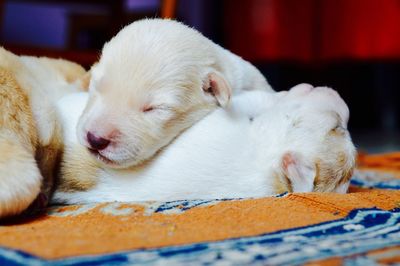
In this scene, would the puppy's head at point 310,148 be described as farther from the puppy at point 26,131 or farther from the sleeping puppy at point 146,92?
the puppy at point 26,131

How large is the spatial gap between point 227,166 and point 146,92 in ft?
1.00

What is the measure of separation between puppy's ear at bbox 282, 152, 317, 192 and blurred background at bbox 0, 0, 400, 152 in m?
3.59

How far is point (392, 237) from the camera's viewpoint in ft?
4.19

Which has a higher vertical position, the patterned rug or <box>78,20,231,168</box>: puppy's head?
<box>78,20,231,168</box>: puppy's head

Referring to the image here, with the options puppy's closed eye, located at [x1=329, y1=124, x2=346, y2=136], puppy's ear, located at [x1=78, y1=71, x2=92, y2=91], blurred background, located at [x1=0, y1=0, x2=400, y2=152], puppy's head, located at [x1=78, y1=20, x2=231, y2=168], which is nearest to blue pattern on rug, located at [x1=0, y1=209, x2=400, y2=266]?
puppy's closed eye, located at [x1=329, y1=124, x2=346, y2=136]

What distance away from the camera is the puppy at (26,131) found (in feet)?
4.66

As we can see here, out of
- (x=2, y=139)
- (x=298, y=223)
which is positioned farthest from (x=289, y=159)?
(x=2, y=139)

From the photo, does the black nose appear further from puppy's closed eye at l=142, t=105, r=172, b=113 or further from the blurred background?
the blurred background

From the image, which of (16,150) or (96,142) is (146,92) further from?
(16,150)

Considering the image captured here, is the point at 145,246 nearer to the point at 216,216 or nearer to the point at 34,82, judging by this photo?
the point at 216,216

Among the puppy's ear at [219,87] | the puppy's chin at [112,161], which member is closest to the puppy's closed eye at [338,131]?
the puppy's ear at [219,87]

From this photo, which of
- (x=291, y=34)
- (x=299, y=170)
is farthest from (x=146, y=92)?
(x=291, y=34)

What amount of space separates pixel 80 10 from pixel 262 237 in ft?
15.8

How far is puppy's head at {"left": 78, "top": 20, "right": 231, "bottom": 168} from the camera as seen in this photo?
165cm
